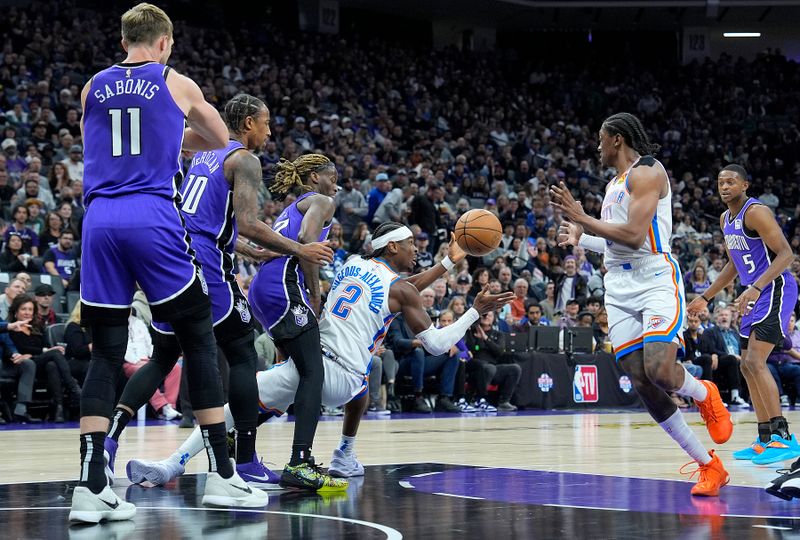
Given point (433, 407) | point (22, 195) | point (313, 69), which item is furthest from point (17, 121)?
point (313, 69)

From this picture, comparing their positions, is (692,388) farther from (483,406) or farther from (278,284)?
(483,406)

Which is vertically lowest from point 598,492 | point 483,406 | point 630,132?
point 483,406

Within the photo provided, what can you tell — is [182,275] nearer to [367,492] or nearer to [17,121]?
[367,492]

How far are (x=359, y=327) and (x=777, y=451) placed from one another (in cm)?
307

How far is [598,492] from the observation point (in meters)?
5.45

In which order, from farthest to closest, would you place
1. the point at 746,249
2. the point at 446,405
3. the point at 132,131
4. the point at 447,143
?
the point at 447,143 → the point at 446,405 → the point at 746,249 → the point at 132,131

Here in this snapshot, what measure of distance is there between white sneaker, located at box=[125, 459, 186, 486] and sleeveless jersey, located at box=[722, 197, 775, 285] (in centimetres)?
438

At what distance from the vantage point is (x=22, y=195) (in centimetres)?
1385

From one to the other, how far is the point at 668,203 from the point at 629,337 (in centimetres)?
78

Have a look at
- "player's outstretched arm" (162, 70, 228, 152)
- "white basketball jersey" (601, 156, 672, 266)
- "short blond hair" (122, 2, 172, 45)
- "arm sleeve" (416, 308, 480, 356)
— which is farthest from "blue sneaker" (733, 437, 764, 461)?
"short blond hair" (122, 2, 172, 45)

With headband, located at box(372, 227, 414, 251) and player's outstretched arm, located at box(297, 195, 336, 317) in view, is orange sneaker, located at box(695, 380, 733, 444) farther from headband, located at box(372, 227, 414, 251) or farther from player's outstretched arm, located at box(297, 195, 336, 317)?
player's outstretched arm, located at box(297, 195, 336, 317)

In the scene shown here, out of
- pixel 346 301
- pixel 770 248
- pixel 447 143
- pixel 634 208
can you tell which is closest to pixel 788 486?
pixel 634 208

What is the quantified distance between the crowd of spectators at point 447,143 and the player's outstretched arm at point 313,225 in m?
5.56

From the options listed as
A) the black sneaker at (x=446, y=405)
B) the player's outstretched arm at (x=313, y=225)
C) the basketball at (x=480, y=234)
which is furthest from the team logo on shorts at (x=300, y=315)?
the black sneaker at (x=446, y=405)
